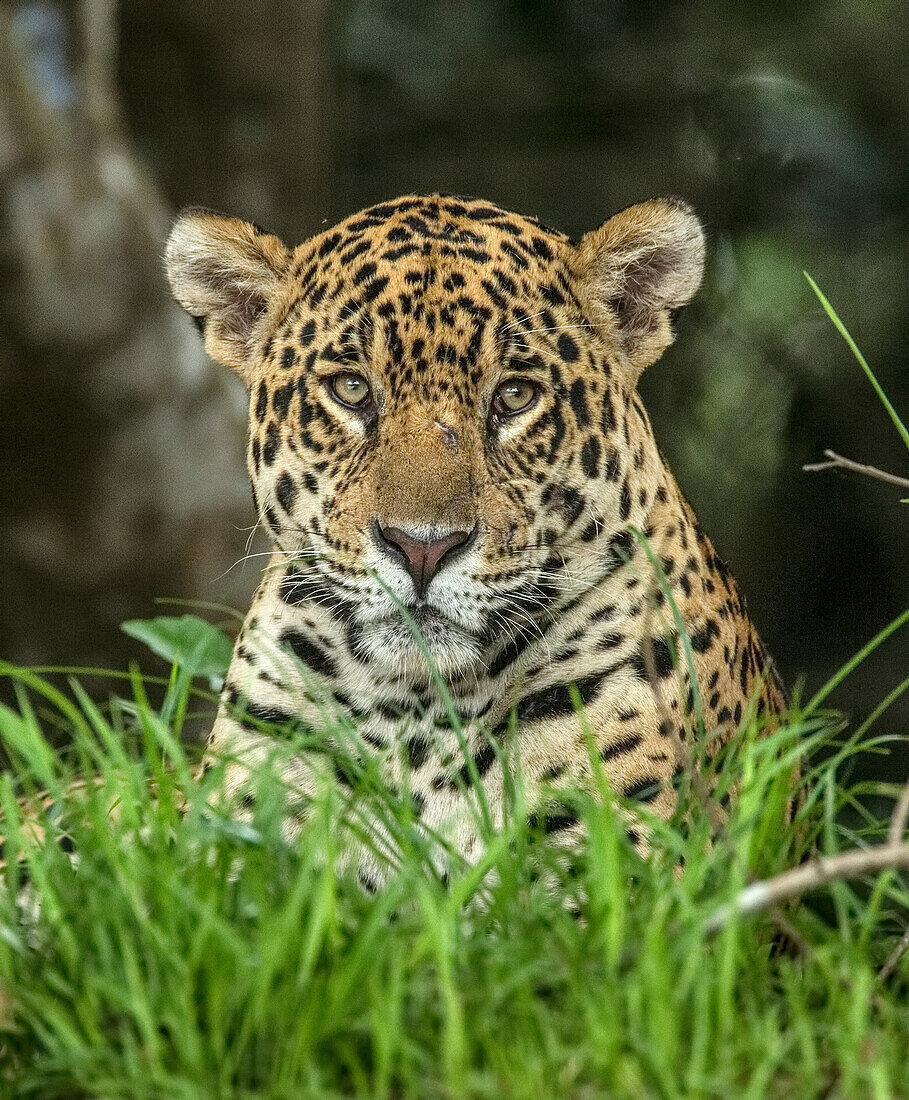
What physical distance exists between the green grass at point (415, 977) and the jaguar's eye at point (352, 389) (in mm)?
1327

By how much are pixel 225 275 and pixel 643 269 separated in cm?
119

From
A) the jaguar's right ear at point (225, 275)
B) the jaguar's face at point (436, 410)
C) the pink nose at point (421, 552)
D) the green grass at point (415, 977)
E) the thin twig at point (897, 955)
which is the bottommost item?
the thin twig at point (897, 955)

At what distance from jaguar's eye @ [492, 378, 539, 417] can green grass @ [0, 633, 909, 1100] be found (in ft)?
4.30

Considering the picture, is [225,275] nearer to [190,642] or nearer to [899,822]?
[190,642]

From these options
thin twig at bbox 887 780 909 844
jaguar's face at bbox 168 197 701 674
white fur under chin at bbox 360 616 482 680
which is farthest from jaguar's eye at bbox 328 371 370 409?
thin twig at bbox 887 780 909 844

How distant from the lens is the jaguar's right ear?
15.6ft

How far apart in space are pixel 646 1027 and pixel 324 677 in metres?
1.81

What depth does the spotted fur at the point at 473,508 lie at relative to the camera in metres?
4.13

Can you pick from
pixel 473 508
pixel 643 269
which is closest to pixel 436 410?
pixel 473 508

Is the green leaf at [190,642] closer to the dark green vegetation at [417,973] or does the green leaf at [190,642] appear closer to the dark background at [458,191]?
the dark green vegetation at [417,973]

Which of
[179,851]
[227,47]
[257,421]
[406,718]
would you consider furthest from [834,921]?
[227,47]

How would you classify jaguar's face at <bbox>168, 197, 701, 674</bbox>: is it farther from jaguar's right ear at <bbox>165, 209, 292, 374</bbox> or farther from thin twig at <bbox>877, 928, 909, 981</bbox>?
thin twig at <bbox>877, 928, 909, 981</bbox>

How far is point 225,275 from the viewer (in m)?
4.82

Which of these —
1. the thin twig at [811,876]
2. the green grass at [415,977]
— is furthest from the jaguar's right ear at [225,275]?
the thin twig at [811,876]
